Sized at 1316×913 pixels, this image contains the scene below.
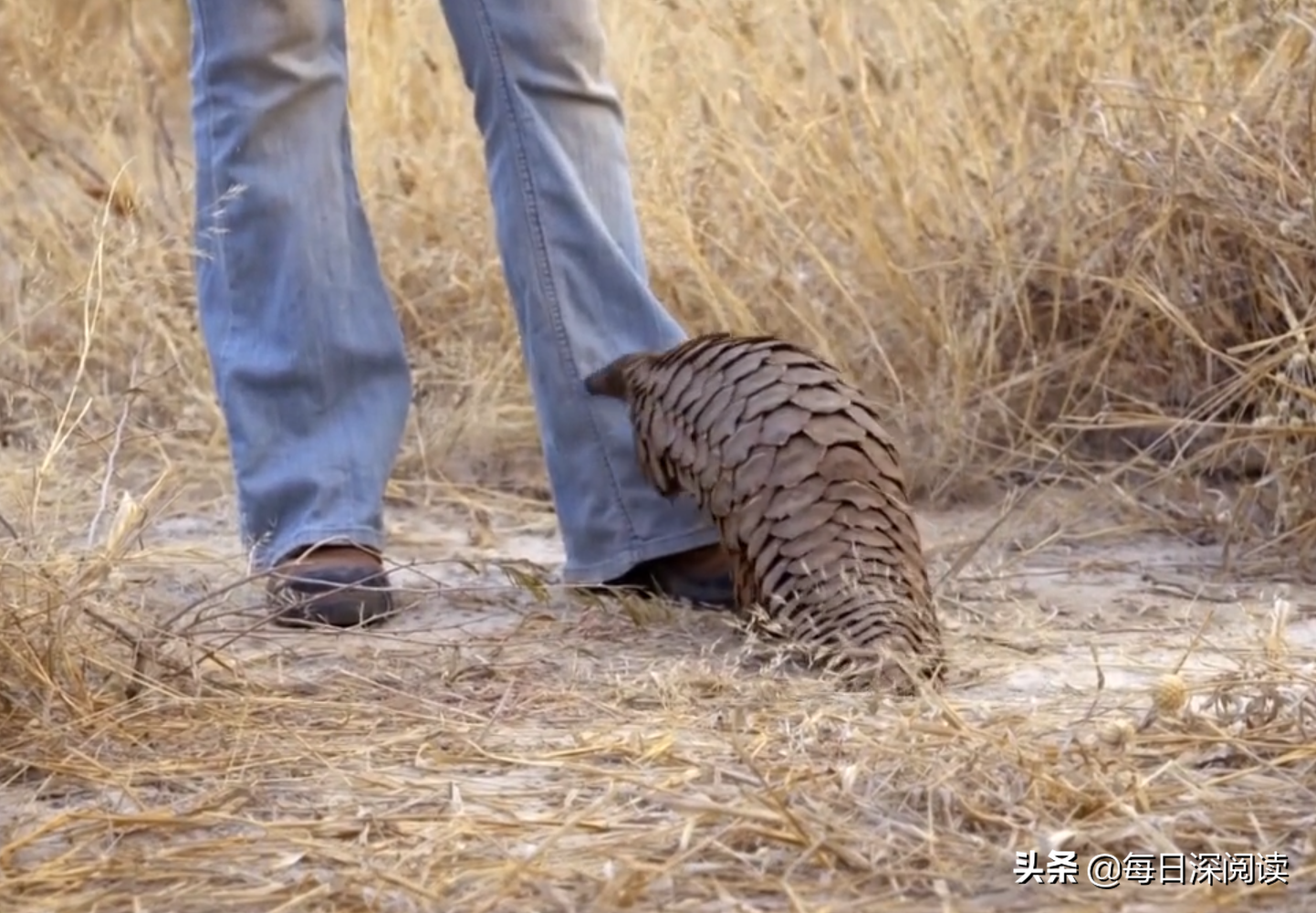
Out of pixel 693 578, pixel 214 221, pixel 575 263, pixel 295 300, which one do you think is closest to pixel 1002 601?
pixel 693 578

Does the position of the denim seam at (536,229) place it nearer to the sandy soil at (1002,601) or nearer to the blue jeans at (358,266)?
the blue jeans at (358,266)

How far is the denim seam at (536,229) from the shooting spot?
6.14 feet

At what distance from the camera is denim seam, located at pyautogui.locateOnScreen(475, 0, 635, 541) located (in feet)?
6.14

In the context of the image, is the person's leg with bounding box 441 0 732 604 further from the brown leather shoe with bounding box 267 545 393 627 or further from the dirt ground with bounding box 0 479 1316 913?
the brown leather shoe with bounding box 267 545 393 627

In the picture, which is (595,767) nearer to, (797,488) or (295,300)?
(797,488)

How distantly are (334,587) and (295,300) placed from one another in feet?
0.93

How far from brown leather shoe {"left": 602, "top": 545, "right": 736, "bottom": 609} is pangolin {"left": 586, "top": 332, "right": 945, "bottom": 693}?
0.32 ft

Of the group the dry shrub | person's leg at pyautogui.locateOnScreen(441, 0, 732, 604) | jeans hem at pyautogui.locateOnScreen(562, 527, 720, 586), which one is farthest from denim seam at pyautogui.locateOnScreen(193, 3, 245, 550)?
jeans hem at pyautogui.locateOnScreen(562, 527, 720, 586)

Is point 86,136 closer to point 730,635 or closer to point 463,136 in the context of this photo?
point 463,136

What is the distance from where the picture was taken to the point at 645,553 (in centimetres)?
191

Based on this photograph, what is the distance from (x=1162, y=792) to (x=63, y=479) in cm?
132

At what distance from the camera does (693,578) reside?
192 cm

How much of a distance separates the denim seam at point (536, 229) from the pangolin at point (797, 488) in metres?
0.07

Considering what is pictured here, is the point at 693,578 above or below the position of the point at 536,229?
below
